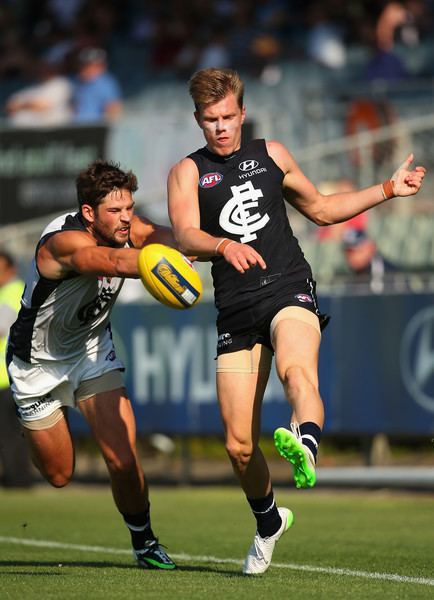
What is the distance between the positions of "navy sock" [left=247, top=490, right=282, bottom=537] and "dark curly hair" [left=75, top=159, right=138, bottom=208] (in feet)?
6.05

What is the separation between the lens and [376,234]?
1366 cm

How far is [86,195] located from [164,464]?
8.88 meters

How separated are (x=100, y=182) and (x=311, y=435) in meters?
1.87

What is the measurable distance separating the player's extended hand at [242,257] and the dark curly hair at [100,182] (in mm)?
986

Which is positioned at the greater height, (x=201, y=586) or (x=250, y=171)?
(x=250, y=171)

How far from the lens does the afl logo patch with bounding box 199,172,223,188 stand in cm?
719

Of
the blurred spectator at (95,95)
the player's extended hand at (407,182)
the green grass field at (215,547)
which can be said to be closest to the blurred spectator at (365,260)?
the green grass field at (215,547)

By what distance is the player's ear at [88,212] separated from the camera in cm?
731

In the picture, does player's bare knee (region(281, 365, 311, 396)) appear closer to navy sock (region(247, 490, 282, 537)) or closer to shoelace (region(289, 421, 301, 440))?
shoelace (region(289, 421, 301, 440))

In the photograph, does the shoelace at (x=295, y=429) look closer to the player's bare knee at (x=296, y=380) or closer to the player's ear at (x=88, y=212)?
the player's bare knee at (x=296, y=380)

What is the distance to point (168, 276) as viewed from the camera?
6.49 meters

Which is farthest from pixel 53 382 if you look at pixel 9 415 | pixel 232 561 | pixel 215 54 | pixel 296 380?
pixel 215 54

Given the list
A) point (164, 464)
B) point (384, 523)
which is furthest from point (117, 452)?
point (164, 464)

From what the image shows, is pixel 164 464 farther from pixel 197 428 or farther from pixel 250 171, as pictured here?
pixel 250 171
